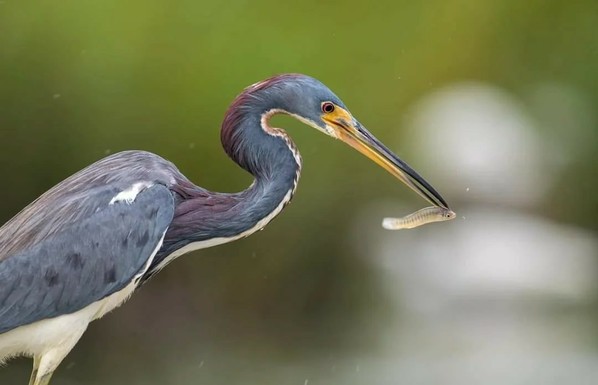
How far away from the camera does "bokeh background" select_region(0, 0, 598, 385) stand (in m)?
6.79

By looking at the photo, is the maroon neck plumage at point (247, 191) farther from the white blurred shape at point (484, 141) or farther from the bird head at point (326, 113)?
the white blurred shape at point (484, 141)

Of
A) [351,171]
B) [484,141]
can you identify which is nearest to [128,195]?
[351,171]

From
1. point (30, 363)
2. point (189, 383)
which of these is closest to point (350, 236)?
point (189, 383)

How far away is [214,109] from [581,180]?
2.47 m

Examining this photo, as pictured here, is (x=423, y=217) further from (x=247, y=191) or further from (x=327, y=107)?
(x=247, y=191)

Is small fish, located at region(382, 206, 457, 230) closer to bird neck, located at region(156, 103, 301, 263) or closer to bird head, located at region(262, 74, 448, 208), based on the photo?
bird head, located at region(262, 74, 448, 208)

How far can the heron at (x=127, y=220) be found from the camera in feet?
13.4

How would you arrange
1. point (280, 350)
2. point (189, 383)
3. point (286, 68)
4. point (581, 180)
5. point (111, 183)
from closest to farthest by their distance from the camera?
point (111, 183) < point (189, 383) < point (280, 350) < point (286, 68) < point (581, 180)

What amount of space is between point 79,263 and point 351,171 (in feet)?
11.2

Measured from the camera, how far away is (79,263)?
13.4 ft

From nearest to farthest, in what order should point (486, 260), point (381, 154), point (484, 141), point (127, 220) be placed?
point (127, 220) → point (381, 154) → point (486, 260) → point (484, 141)

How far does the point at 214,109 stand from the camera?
23.4 ft

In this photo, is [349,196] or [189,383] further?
[349,196]

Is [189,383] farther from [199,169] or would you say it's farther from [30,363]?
[199,169]
